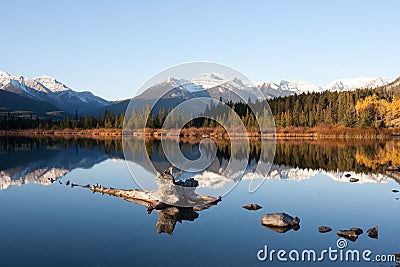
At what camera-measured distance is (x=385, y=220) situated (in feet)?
47.6

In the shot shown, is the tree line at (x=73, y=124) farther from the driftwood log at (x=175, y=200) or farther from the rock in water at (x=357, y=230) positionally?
the rock in water at (x=357, y=230)

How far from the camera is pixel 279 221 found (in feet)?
44.1

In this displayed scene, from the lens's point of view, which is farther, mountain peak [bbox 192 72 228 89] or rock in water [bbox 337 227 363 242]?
mountain peak [bbox 192 72 228 89]

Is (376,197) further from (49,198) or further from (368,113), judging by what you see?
(368,113)

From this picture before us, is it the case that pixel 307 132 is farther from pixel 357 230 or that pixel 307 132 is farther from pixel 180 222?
pixel 180 222

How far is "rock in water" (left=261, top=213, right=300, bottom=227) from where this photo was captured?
13406 millimetres

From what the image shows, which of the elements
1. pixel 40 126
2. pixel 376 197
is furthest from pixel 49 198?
pixel 40 126

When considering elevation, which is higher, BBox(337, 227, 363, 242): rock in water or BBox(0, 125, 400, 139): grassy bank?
BBox(0, 125, 400, 139): grassy bank

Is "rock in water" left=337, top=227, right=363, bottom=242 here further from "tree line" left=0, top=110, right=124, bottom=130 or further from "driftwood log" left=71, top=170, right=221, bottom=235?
"tree line" left=0, top=110, right=124, bottom=130

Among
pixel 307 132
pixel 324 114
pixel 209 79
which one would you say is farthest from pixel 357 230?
pixel 324 114

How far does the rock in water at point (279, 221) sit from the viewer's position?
44.0ft

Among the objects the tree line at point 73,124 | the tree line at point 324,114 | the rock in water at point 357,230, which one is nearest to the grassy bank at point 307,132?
the tree line at point 324,114

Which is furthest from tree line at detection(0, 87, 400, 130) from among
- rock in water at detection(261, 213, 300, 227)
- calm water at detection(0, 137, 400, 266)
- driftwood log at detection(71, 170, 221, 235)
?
rock in water at detection(261, 213, 300, 227)

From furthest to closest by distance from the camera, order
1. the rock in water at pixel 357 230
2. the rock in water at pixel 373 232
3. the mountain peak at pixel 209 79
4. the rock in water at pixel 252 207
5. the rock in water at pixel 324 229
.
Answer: the rock in water at pixel 252 207 → the mountain peak at pixel 209 79 → the rock in water at pixel 324 229 → the rock in water at pixel 357 230 → the rock in water at pixel 373 232
